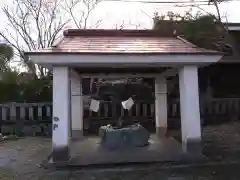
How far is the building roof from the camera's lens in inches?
322

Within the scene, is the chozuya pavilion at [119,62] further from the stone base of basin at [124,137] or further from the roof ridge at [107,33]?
the stone base of basin at [124,137]

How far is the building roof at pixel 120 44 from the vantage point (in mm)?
8172

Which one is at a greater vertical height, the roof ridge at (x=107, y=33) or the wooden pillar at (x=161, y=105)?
the roof ridge at (x=107, y=33)

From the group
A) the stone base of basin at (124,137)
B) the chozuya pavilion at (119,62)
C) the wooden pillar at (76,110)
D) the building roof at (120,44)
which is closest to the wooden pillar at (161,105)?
the building roof at (120,44)

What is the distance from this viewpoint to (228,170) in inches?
297

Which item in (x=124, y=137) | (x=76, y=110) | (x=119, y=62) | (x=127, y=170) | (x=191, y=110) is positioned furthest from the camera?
(x=76, y=110)

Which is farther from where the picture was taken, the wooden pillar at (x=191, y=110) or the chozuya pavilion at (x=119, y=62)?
the wooden pillar at (x=191, y=110)

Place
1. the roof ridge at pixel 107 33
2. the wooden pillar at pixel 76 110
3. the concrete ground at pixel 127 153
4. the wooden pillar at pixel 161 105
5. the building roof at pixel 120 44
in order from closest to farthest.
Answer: the building roof at pixel 120 44
the concrete ground at pixel 127 153
the roof ridge at pixel 107 33
the wooden pillar at pixel 76 110
the wooden pillar at pixel 161 105

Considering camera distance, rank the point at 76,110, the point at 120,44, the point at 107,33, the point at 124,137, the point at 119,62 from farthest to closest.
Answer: the point at 76,110 → the point at 107,33 → the point at 124,137 → the point at 120,44 → the point at 119,62

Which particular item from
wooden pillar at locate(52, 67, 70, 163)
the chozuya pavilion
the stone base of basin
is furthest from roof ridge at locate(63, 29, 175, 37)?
the stone base of basin

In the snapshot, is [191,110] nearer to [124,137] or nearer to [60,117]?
[124,137]

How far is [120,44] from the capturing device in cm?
921

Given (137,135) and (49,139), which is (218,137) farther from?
(49,139)

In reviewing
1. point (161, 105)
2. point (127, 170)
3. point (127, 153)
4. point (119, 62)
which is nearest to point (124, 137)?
point (127, 153)
